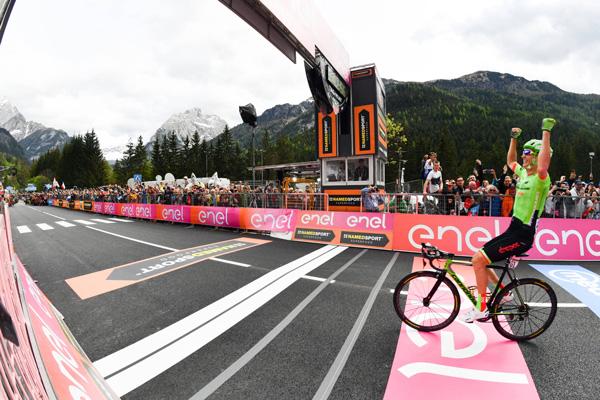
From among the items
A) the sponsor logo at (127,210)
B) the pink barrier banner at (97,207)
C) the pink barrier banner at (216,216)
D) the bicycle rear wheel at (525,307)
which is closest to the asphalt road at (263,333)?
the bicycle rear wheel at (525,307)

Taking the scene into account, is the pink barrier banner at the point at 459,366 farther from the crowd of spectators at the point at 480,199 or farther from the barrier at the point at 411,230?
the crowd of spectators at the point at 480,199

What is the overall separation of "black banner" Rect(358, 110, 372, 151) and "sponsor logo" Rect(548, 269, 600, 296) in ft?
31.7

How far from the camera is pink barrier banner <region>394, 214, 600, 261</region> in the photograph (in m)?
7.29

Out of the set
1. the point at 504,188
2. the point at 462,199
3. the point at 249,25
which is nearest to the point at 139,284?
the point at 249,25

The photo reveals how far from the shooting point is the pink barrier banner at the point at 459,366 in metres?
2.51

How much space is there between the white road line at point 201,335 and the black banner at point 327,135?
10.6m

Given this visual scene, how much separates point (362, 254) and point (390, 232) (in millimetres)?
1381

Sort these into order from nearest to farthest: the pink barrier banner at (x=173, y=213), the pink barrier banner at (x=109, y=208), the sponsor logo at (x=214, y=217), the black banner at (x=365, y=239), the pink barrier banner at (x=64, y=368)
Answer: the pink barrier banner at (x=64, y=368) → the black banner at (x=365, y=239) → the sponsor logo at (x=214, y=217) → the pink barrier banner at (x=173, y=213) → the pink barrier banner at (x=109, y=208)

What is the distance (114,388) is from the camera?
8.54 feet

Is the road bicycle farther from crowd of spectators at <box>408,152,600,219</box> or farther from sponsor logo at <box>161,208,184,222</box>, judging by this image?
sponsor logo at <box>161,208,184,222</box>

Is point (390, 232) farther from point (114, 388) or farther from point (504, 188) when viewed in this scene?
point (114, 388)

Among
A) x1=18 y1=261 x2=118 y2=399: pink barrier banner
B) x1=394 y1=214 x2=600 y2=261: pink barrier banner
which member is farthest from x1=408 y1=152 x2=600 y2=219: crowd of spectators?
x1=18 y1=261 x2=118 y2=399: pink barrier banner

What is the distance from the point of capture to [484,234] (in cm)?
766

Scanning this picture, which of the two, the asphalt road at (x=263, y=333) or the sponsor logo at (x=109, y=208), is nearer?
the asphalt road at (x=263, y=333)
